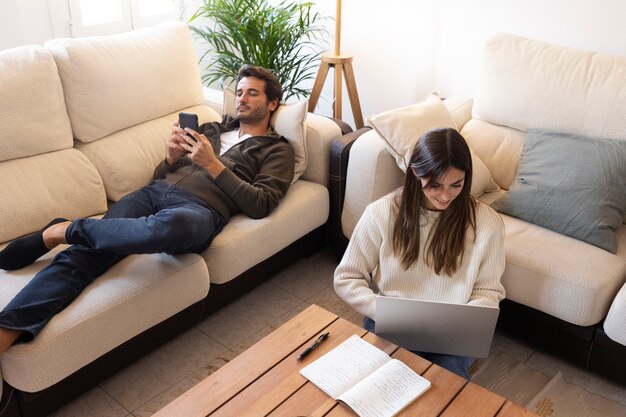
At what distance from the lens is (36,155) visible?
2.30 m

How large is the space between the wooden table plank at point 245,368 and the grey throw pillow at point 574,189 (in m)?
0.98

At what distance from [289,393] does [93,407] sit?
852mm

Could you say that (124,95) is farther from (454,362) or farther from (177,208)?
(454,362)

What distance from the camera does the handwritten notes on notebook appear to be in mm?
1408

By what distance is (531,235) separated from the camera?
7.31ft

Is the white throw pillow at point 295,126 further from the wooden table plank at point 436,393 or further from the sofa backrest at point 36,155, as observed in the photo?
the wooden table plank at point 436,393

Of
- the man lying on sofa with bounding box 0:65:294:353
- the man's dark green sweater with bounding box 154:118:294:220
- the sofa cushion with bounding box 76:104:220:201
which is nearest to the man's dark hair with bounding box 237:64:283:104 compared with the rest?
the man lying on sofa with bounding box 0:65:294:353

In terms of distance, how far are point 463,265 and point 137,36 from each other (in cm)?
166

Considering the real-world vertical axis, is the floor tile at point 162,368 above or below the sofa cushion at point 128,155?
below

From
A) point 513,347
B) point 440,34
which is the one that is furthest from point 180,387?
point 440,34

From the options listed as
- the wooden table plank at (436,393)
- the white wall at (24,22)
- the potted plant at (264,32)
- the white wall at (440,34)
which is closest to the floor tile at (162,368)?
the wooden table plank at (436,393)

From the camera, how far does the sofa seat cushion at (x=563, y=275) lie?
79.4 inches

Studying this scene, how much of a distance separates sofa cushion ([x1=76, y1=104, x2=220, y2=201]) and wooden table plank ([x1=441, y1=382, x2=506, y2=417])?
155 cm

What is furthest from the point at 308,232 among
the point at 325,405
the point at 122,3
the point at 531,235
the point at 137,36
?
the point at 122,3
